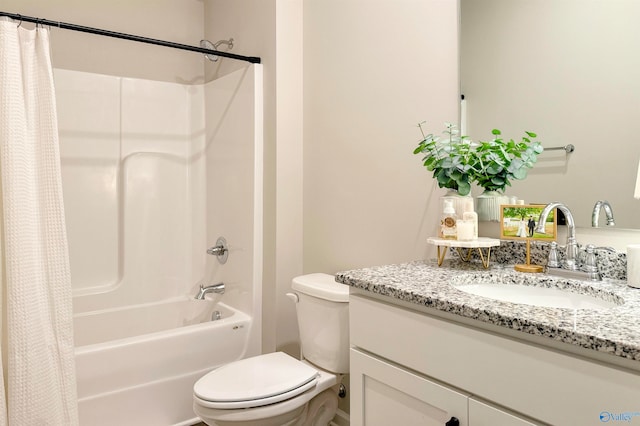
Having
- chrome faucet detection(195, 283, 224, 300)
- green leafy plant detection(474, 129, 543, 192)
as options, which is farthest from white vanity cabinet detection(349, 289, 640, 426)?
chrome faucet detection(195, 283, 224, 300)

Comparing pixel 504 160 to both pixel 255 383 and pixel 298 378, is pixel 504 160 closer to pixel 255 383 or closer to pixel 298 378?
pixel 298 378

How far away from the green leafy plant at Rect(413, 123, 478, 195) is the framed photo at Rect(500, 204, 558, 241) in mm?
148

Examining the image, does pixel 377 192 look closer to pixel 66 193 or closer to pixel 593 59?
pixel 593 59

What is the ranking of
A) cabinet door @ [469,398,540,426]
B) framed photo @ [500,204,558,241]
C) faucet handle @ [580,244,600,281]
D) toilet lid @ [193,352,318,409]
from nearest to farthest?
cabinet door @ [469,398,540,426], faucet handle @ [580,244,600,281], framed photo @ [500,204,558,241], toilet lid @ [193,352,318,409]

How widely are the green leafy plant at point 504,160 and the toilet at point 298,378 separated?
68 cm

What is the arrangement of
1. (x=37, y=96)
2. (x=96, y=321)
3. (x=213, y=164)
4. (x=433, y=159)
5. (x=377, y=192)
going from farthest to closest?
(x=213, y=164) → (x=96, y=321) → (x=377, y=192) → (x=37, y=96) → (x=433, y=159)

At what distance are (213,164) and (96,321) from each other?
1111 mm

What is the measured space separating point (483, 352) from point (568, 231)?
1.87 ft

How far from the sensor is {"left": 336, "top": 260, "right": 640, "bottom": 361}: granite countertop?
0.82 m

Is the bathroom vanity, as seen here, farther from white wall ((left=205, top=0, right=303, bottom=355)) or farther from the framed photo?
white wall ((left=205, top=0, right=303, bottom=355))

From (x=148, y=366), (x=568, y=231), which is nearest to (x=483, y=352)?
(x=568, y=231)

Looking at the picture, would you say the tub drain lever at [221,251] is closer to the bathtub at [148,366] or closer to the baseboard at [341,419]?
the bathtub at [148,366]

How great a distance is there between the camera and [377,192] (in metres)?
2.01

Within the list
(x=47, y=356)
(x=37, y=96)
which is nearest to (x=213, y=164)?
(x=37, y=96)
